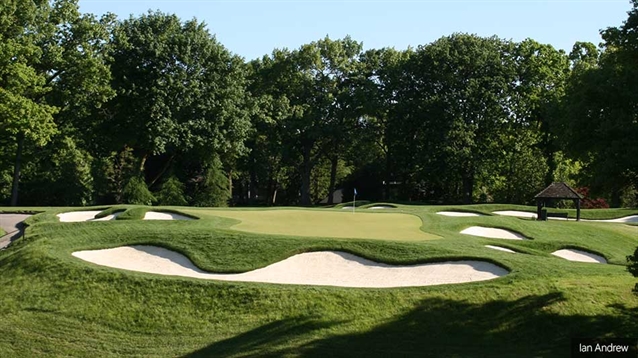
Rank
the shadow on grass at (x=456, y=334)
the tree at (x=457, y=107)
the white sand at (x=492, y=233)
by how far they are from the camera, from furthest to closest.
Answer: the tree at (x=457, y=107) → the white sand at (x=492, y=233) → the shadow on grass at (x=456, y=334)

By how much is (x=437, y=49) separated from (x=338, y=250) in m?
41.7

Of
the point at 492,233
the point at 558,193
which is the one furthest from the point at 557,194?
the point at 492,233

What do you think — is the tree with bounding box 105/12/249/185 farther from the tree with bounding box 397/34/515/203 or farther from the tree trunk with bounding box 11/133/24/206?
the tree with bounding box 397/34/515/203

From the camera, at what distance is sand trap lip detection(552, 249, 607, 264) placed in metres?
23.5

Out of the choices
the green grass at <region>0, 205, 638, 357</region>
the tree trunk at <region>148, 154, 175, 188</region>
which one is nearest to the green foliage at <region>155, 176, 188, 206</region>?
the tree trunk at <region>148, 154, 175, 188</region>

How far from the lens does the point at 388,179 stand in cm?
6294

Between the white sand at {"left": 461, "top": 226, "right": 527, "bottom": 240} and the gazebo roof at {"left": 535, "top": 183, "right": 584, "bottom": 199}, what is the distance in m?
9.49

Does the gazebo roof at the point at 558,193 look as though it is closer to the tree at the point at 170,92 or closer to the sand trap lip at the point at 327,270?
the sand trap lip at the point at 327,270

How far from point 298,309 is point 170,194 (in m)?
36.2

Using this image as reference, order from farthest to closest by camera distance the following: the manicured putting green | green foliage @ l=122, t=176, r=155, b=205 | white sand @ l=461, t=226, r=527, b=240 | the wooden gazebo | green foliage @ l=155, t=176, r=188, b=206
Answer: green foliage @ l=155, t=176, r=188, b=206
green foliage @ l=122, t=176, r=155, b=205
the wooden gazebo
white sand @ l=461, t=226, r=527, b=240
the manicured putting green

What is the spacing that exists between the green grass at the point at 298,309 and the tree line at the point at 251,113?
2265 cm

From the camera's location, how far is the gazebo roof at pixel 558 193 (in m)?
35.2

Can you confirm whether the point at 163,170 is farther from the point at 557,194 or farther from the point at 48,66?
the point at 557,194

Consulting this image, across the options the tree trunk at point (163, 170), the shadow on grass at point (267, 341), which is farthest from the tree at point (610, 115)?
the tree trunk at point (163, 170)
